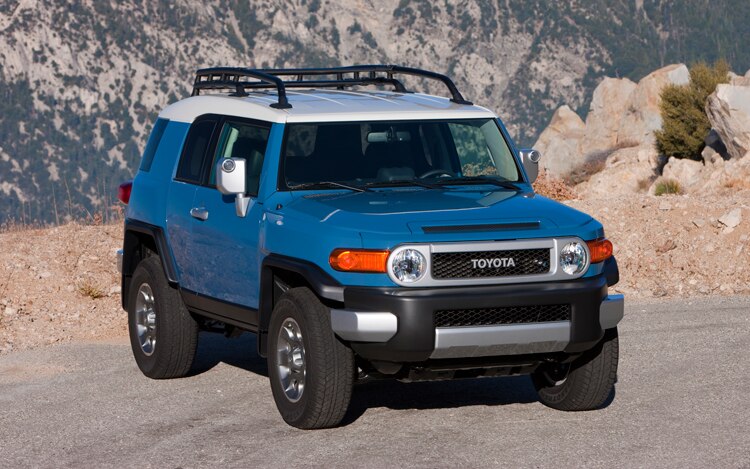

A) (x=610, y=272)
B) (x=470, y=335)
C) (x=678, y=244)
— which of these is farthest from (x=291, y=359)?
(x=678, y=244)

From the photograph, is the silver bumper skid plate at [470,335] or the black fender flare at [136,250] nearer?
the silver bumper skid plate at [470,335]

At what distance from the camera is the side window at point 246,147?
8.96 metres

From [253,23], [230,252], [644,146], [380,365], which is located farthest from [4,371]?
[253,23]

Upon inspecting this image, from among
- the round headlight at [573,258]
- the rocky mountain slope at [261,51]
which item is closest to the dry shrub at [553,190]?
the round headlight at [573,258]

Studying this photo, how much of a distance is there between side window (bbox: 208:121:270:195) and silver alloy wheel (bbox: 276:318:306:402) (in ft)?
3.71

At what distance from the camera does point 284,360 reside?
8195 millimetres

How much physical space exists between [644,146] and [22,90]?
4044 inches

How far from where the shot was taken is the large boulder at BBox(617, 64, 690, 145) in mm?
49809

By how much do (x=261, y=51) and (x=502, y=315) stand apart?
146379 millimetres

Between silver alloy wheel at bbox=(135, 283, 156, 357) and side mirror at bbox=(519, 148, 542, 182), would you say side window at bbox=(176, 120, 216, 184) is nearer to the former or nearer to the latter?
silver alloy wheel at bbox=(135, 283, 156, 357)

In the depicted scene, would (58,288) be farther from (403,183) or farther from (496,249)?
(496,249)

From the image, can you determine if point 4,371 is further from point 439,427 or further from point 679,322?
point 679,322

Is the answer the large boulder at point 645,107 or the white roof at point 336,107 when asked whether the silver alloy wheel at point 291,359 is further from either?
the large boulder at point 645,107

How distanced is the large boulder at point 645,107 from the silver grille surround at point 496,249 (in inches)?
1679
